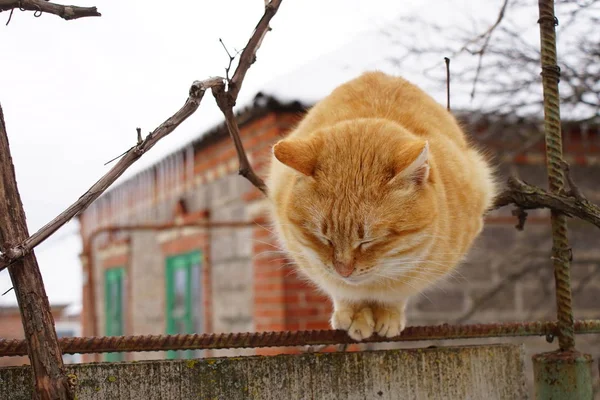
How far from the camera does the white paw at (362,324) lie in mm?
1826

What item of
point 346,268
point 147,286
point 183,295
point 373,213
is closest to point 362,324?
point 346,268

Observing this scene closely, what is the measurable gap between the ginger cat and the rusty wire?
245 mm

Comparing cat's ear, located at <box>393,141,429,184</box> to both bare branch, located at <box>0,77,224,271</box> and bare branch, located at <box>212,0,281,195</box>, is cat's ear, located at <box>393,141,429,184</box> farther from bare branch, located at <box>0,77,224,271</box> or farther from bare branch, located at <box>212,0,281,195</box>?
bare branch, located at <box>0,77,224,271</box>

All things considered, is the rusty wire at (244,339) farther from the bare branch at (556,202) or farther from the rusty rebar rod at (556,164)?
the bare branch at (556,202)

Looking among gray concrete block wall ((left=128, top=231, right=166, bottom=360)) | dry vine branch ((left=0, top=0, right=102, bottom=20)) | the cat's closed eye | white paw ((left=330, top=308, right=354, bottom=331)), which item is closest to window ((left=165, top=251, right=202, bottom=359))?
gray concrete block wall ((left=128, top=231, right=166, bottom=360))

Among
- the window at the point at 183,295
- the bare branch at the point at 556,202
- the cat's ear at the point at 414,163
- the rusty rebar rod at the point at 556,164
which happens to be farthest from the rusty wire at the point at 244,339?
the window at the point at 183,295

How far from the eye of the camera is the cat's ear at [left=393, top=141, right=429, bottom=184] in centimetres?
175

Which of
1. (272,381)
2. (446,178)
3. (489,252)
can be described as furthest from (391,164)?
(489,252)

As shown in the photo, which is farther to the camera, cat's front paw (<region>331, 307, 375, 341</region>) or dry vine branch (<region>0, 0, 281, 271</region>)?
cat's front paw (<region>331, 307, 375, 341</region>)

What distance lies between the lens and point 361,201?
1.84m

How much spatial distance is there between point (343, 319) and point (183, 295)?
608cm

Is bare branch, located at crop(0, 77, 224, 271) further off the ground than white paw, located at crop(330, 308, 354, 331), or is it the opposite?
bare branch, located at crop(0, 77, 224, 271)

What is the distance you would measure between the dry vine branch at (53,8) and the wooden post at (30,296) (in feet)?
0.68

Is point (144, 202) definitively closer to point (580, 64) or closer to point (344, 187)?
point (580, 64)
